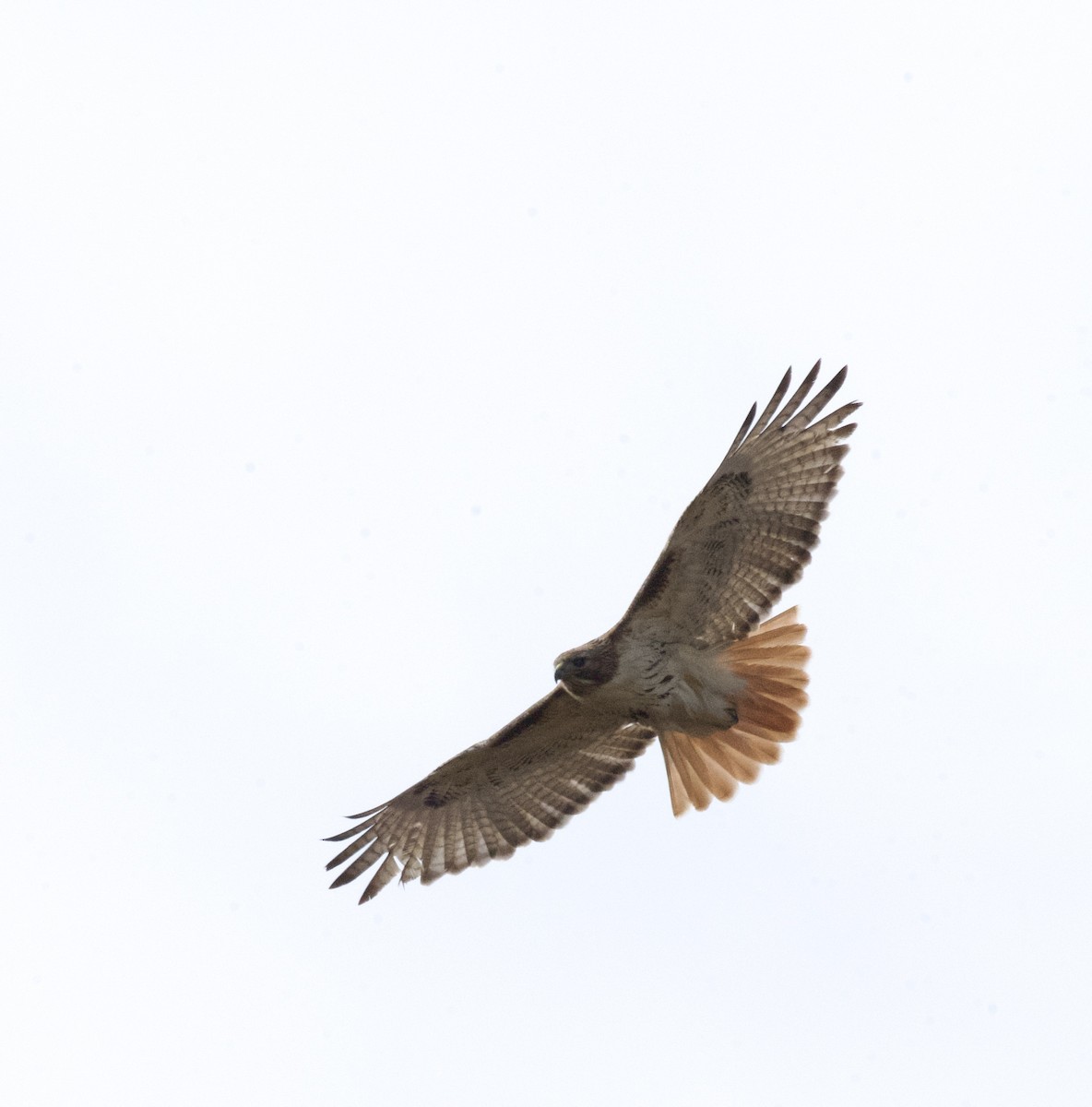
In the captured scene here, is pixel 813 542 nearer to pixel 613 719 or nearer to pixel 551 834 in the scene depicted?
pixel 613 719

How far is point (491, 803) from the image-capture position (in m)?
12.5

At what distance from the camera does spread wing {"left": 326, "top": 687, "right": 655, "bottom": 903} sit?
12.3 m

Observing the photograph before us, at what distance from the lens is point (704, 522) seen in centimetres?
1117

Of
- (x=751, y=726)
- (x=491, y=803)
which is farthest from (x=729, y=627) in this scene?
(x=491, y=803)

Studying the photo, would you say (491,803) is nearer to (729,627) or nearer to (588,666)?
(588,666)

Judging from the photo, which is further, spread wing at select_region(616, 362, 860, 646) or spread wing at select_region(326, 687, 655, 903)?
spread wing at select_region(326, 687, 655, 903)

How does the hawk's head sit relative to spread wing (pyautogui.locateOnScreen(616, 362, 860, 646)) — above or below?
below

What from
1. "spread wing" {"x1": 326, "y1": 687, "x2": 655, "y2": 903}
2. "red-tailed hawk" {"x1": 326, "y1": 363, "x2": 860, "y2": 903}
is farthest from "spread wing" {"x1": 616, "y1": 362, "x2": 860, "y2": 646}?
"spread wing" {"x1": 326, "y1": 687, "x2": 655, "y2": 903}

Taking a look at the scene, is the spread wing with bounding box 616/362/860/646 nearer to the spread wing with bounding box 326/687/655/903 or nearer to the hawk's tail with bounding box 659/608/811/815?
the hawk's tail with bounding box 659/608/811/815

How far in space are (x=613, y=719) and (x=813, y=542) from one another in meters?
1.78

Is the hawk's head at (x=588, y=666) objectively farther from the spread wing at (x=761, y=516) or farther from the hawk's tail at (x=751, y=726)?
the hawk's tail at (x=751, y=726)

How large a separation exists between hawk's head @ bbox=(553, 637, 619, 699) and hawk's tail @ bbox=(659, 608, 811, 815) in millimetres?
688

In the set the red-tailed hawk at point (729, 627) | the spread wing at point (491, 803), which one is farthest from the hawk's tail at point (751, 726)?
the spread wing at point (491, 803)

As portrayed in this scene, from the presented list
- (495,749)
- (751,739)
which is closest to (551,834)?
(495,749)
